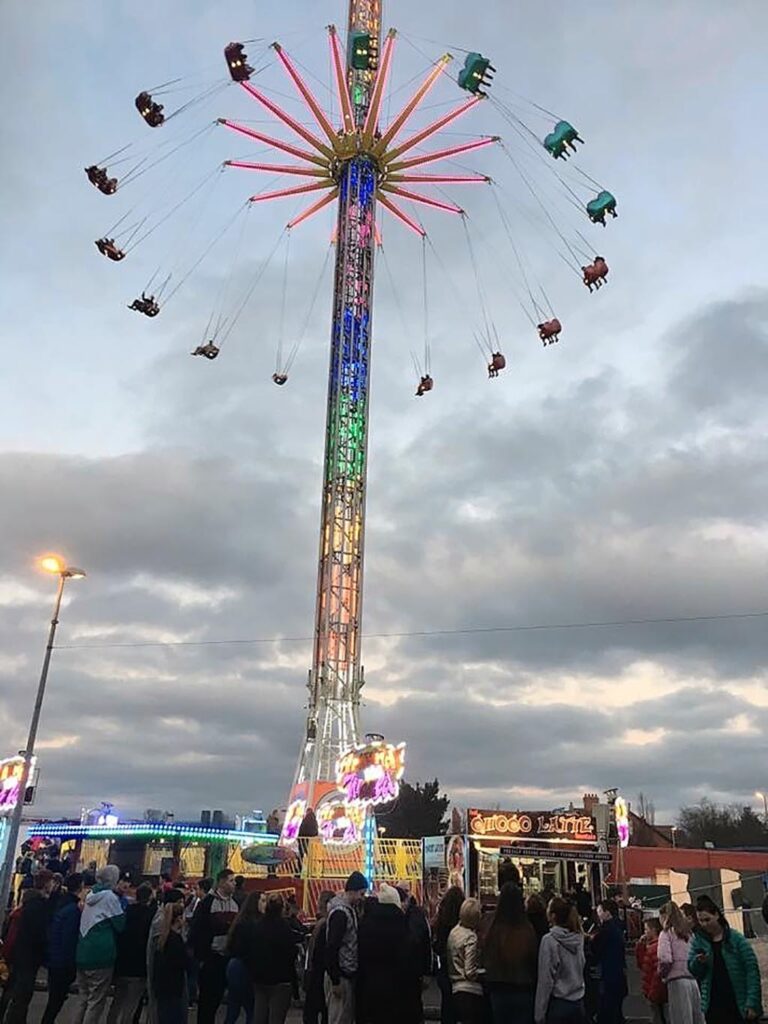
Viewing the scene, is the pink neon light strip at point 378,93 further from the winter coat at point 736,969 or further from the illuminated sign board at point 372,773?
the winter coat at point 736,969

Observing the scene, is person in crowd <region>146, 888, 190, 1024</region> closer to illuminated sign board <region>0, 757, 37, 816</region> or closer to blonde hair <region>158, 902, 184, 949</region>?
blonde hair <region>158, 902, 184, 949</region>

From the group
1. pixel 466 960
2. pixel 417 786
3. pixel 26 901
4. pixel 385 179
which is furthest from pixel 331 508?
pixel 417 786

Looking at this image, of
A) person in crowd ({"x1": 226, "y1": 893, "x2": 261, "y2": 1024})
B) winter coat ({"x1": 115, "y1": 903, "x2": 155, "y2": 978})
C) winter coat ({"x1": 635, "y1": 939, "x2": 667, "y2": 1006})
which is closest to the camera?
person in crowd ({"x1": 226, "y1": 893, "x2": 261, "y2": 1024})

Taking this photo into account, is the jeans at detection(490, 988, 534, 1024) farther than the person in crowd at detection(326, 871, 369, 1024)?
No

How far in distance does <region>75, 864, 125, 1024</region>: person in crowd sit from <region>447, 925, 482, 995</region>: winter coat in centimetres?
341

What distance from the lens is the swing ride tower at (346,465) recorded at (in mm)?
34062

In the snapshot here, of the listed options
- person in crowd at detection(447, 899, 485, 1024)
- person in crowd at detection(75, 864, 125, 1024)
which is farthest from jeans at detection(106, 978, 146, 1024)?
person in crowd at detection(447, 899, 485, 1024)

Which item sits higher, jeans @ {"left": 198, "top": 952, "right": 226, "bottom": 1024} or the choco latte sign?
the choco latte sign

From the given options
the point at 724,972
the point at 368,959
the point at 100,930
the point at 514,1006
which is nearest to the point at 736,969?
the point at 724,972

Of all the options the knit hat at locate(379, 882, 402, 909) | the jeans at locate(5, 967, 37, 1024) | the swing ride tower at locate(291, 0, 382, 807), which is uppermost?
the swing ride tower at locate(291, 0, 382, 807)

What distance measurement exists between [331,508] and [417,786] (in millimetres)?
38518

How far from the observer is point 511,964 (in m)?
6.59

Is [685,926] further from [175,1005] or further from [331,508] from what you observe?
[331,508]

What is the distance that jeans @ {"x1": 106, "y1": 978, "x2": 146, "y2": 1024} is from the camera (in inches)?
346
